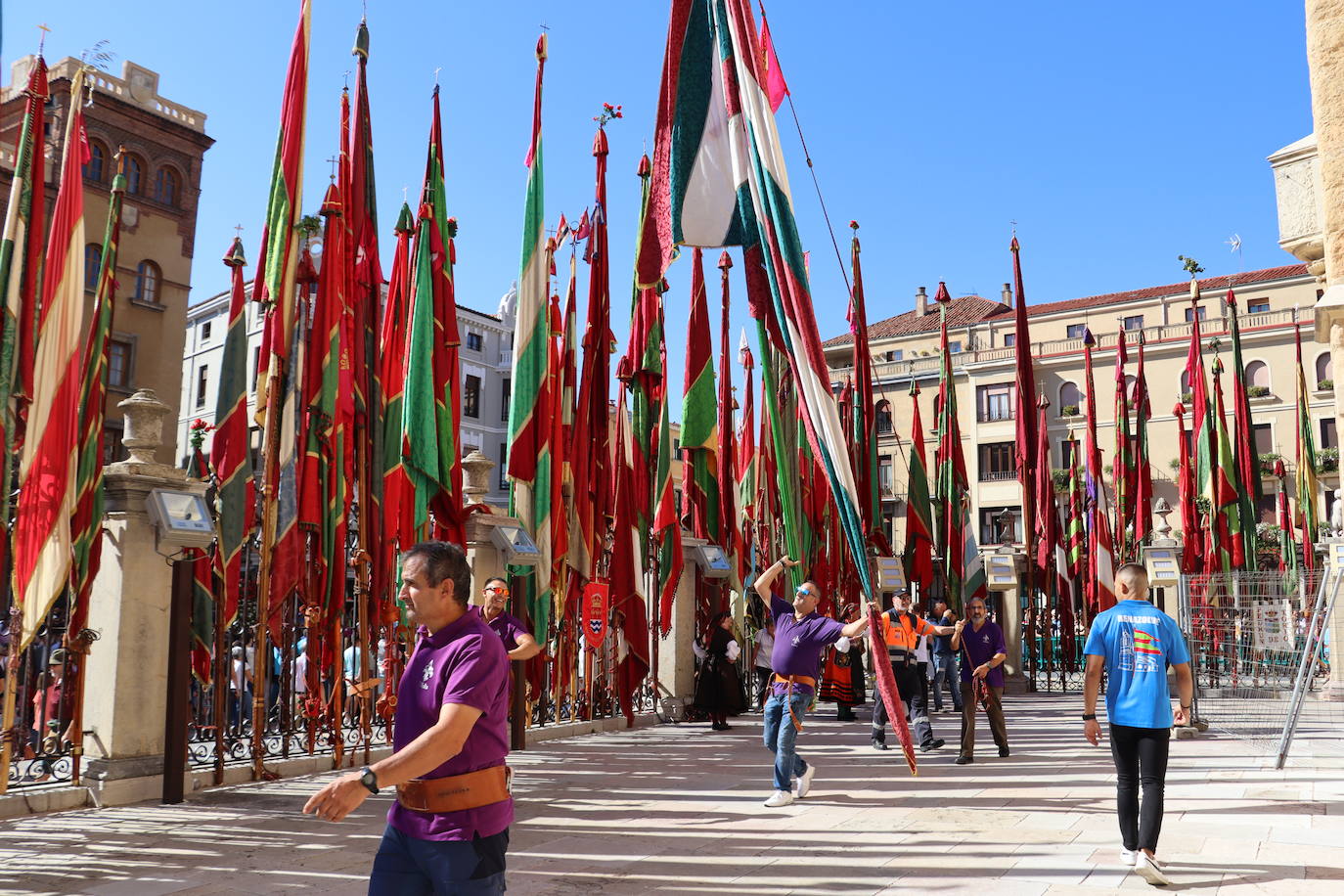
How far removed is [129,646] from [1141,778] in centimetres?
725

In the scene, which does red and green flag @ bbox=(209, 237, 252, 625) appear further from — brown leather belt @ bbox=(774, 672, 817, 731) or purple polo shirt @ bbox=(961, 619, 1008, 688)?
purple polo shirt @ bbox=(961, 619, 1008, 688)

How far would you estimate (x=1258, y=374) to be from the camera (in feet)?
150

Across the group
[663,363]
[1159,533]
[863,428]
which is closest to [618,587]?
[663,363]

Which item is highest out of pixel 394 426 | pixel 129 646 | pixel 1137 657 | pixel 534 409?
pixel 534 409

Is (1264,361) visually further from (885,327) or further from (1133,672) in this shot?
(1133,672)

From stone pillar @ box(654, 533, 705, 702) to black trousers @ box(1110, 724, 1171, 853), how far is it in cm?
998

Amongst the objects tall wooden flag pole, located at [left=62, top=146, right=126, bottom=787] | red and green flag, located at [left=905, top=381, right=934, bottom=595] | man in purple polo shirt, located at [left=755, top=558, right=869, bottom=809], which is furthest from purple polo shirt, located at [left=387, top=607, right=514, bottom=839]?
red and green flag, located at [left=905, top=381, right=934, bottom=595]

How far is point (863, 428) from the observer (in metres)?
17.3

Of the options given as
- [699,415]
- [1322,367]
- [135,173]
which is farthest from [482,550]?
[1322,367]

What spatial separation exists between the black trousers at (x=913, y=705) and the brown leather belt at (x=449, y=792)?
9.07 m

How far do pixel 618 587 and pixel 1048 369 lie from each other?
138 ft

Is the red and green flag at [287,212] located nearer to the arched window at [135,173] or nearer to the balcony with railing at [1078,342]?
the arched window at [135,173]

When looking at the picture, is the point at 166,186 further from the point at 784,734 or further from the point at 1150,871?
the point at 1150,871

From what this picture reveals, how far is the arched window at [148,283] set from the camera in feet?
107
